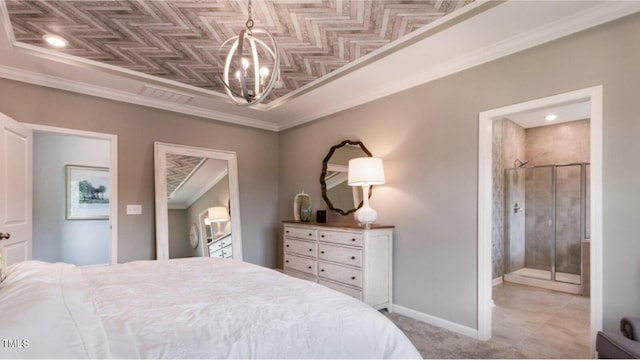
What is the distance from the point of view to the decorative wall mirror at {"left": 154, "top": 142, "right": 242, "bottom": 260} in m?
3.84

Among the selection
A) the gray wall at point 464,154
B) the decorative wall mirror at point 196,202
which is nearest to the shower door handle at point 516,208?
the gray wall at point 464,154

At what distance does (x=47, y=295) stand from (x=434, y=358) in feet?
7.87

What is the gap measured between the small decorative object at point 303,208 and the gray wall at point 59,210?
3115mm

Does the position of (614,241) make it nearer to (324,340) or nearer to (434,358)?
(434,358)

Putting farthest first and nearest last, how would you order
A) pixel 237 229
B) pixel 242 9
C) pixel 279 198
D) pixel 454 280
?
1. pixel 279 198
2. pixel 237 229
3. pixel 454 280
4. pixel 242 9

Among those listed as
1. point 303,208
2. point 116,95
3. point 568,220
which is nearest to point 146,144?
point 116,95

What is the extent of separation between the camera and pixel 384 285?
10.7 ft

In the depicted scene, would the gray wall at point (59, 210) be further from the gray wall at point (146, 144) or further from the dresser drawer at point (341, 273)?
the dresser drawer at point (341, 273)

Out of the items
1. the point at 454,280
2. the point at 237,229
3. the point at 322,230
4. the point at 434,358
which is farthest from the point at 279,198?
the point at 434,358

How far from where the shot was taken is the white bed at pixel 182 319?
90cm

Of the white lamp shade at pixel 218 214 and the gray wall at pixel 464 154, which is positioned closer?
the gray wall at pixel 464 154

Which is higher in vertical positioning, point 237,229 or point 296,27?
point 296,27

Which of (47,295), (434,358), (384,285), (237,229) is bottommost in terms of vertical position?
(434,358)

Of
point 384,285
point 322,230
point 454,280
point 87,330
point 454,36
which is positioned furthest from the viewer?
point 322,230
